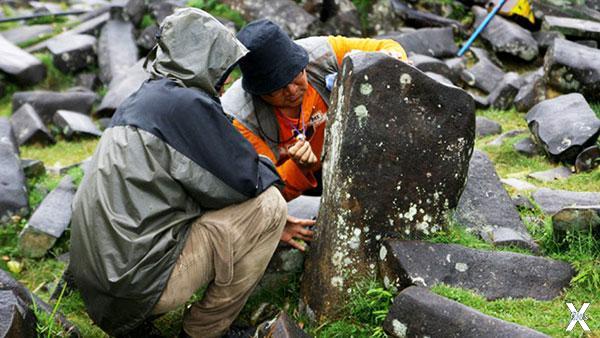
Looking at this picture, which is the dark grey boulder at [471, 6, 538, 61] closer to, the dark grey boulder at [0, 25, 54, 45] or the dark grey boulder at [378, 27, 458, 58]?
the dark grey boulder at [378, 27, 458, 58]

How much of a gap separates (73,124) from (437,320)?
7041mm

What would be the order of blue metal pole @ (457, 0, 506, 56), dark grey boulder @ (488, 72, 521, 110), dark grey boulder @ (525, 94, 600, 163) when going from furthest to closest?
1. blue metal pole @ (457, 0, 506, 56)
2. dark grey boulder @ (488, 72, 521, 110)
3. dark grey boulder @ (525, 94, 600, 163)

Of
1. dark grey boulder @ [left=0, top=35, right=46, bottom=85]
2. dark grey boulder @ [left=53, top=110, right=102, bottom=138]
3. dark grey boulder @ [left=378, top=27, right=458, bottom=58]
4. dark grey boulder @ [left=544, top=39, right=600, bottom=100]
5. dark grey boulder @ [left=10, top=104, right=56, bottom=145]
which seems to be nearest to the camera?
dark grey boulder @ [left=544, top=39, right=600, bottom=100]

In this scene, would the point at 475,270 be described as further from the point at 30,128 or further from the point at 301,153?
the point at 30,128

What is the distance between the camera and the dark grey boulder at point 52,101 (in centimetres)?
1076

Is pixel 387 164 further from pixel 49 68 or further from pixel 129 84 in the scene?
pixel 49 68

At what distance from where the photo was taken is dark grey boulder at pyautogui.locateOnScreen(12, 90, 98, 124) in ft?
35.3

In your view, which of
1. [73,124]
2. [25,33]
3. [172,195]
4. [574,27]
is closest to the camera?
[172,195]

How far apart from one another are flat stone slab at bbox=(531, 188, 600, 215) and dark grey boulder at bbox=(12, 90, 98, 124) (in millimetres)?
6925

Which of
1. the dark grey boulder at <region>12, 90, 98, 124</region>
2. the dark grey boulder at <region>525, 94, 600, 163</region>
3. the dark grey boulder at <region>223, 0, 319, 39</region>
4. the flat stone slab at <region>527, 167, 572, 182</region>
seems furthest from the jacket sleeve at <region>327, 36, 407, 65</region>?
the dark grey boulder at <region>12, 90, 98, 124</region>

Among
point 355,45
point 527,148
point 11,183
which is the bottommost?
point 11,183

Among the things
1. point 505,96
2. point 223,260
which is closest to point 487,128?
point 505,96

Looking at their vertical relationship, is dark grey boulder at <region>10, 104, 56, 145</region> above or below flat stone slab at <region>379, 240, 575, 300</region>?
below

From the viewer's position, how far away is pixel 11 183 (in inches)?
311
